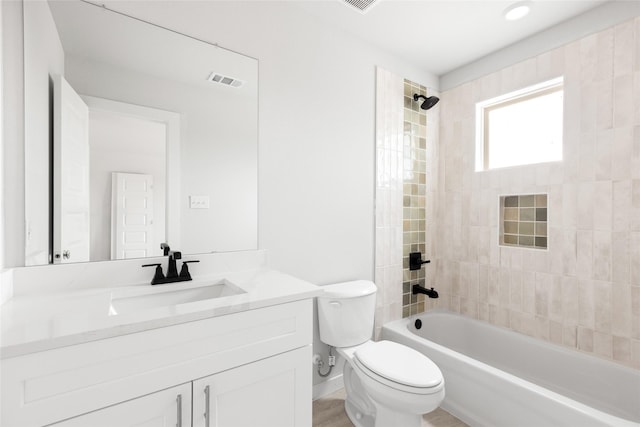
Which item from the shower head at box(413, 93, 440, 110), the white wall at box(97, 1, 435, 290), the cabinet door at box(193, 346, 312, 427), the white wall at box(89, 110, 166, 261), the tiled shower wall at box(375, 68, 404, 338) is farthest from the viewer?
the shower head at box(413, 93, 440, 110)

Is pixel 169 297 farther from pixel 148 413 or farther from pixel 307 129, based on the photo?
pixel 307 129

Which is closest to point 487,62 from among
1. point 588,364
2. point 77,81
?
point 588,364

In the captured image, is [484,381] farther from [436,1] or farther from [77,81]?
[77,81]

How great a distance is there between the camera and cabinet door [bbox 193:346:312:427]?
0.95 m

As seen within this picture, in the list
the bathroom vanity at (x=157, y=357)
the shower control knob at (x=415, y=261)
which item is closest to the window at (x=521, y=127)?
the shower control knob at (x=415, y=261)

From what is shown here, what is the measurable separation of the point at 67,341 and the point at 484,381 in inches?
72.6

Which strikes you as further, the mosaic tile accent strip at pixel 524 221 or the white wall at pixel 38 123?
the mosaic tile accent strip at pixel 524 221

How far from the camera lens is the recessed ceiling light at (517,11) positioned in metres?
1.74

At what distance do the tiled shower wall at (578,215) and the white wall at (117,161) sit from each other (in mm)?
2230

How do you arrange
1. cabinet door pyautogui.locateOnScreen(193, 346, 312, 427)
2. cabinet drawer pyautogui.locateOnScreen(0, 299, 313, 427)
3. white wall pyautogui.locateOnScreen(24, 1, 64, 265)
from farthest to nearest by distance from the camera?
1. white wall pyautogui.locateOnScreen(24, 1, 64, 265)
2. cabinet door pyautogui.locateOnScreen(193, 346, 312, 427)
3. cabinet drawer pyautogui.locateOnScreen(0, 299, 313, 427)

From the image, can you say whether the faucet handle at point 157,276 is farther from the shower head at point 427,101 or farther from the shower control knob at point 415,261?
the shower head at point 427,101

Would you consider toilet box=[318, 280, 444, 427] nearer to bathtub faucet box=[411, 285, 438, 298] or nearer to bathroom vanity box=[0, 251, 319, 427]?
bathroom vanity box=[0, 251, 319, 427]

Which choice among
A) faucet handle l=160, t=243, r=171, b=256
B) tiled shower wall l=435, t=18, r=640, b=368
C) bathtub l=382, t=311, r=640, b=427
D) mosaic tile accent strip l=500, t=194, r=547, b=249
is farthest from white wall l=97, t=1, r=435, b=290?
mosaic tile accent strip l=500, t=194, r=547, b=249

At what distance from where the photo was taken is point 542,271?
2.00 meters
